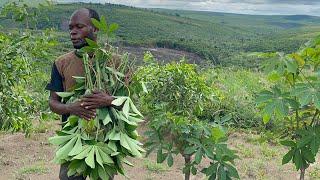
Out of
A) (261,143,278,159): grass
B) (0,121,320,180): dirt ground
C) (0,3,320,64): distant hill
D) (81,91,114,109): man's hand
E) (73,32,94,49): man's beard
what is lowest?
(0,3,320,64): distant hill

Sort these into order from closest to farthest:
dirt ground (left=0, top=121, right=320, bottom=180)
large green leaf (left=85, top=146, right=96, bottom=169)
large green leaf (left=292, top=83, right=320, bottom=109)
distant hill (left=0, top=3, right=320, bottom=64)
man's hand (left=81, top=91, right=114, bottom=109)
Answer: large green leaf (left=292, top=83, right=320, bottom=109)
large green leaf (left=85, top=146, right=96, bottom=169)
man's hand (left=81, top=91, right=114, bottom=109)
dirt ground (left=0, top=121, right=320, bottom=180)
distant hill (left=0, top=3, right=320, bottom=64)

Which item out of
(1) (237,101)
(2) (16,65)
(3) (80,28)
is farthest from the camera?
(1) (237,101)

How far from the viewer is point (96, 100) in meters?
2.37

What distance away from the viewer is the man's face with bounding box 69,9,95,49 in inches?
100

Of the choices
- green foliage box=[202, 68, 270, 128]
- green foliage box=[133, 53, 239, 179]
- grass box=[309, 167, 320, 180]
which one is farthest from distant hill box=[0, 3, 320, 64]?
green foliage box=[133, 53, 239, 179]

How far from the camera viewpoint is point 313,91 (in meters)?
2.12

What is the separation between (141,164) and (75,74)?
2.66 m

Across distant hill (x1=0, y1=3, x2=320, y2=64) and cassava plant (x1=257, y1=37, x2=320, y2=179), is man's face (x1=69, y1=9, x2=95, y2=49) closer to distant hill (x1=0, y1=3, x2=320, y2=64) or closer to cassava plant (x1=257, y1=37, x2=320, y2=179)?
cassava plant (x1=257, y1=37, x2=320, y2=179)

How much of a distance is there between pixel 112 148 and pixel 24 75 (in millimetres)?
1539

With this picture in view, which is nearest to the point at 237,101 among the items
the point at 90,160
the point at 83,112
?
the point at 83,112

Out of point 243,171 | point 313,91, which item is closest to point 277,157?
point 243,171

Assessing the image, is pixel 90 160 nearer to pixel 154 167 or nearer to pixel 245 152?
pixel 154 167

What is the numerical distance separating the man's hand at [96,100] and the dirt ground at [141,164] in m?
2.37

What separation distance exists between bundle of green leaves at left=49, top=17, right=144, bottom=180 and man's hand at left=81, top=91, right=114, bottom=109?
0.04m
